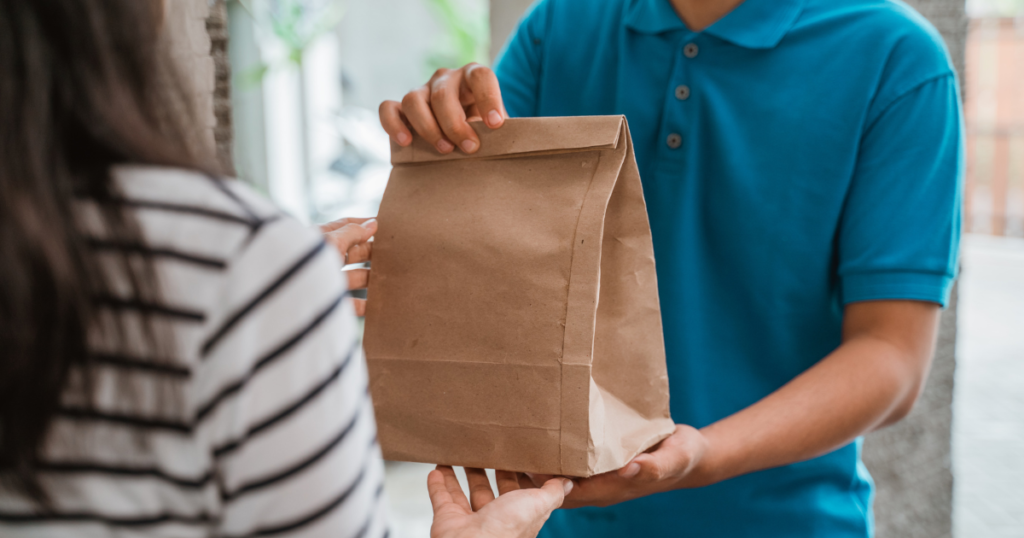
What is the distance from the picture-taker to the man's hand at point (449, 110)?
0.70 metres

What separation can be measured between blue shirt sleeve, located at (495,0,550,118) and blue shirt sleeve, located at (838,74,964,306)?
45 centimetres

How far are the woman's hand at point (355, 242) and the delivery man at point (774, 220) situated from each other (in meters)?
0.10

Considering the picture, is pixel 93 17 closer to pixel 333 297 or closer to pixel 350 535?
pixel 333 297

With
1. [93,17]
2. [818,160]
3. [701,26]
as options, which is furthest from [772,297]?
[93,17]

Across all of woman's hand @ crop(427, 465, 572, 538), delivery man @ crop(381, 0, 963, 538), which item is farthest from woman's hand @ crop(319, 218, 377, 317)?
woman's hand @ crop(427, 465, 572, 538)

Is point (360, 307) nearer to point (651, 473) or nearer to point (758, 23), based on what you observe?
point (651, 473)

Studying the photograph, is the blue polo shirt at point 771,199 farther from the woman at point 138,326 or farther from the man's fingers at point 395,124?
the woman at point 138,326

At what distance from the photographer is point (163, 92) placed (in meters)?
0.38

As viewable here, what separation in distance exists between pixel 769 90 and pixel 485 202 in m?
0.40

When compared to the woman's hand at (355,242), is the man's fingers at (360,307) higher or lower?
lower

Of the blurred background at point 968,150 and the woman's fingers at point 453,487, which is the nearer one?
the woman's fingers at point 453,487

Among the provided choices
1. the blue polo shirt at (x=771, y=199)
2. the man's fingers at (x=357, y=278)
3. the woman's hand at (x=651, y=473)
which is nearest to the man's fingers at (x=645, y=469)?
the woman's hand at (x=651, y=473)

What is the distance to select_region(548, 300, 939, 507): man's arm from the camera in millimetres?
747

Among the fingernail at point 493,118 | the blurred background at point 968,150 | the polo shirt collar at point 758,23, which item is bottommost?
the blurred background at point 968,150
